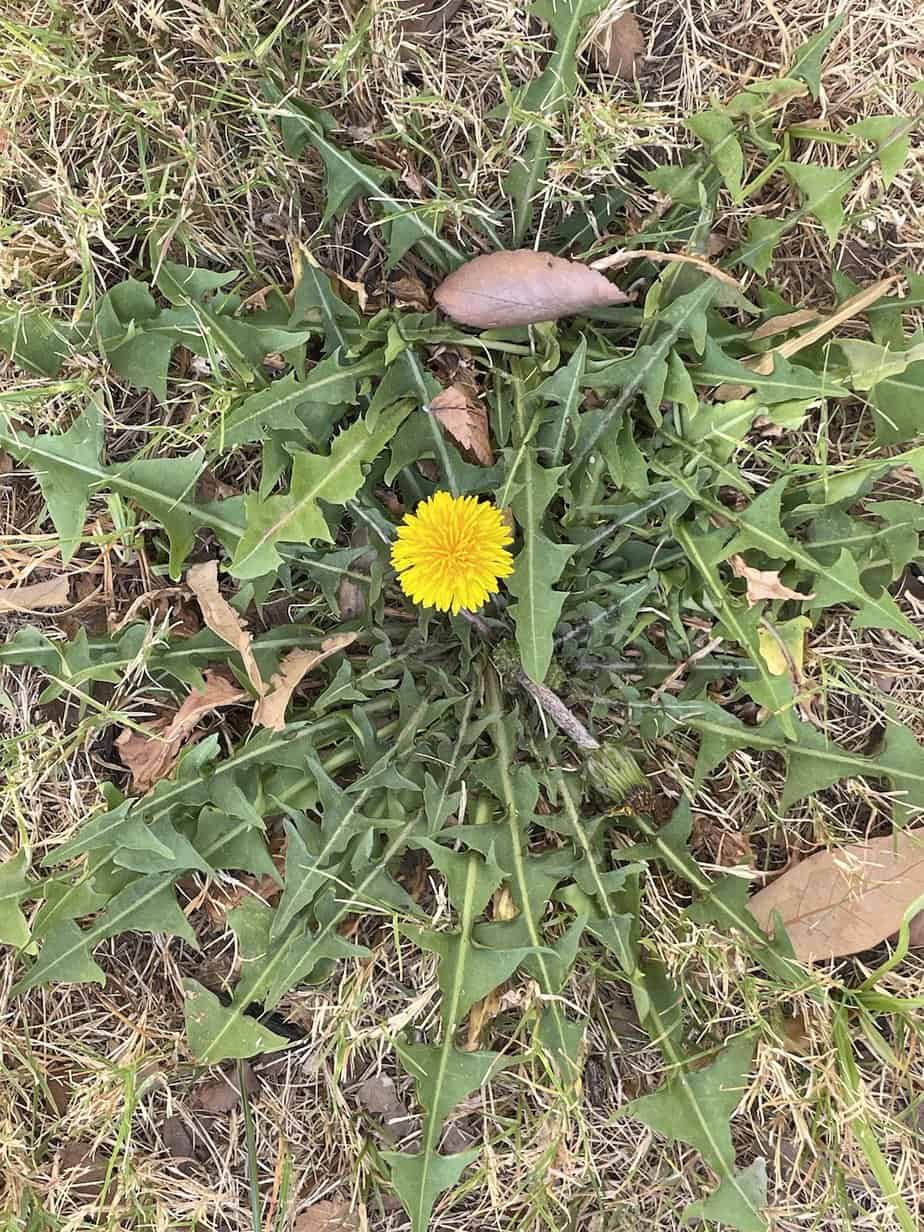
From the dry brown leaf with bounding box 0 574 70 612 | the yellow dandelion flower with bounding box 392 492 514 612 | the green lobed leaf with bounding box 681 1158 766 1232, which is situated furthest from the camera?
the dry brown leaf with bounding box 0 574 70 612

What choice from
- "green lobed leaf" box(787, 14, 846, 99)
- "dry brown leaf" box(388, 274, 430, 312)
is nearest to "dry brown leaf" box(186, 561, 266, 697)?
"dry brown leaf" box(388, 274, 430, 312)

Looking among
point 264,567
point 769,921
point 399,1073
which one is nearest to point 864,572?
point 769,921

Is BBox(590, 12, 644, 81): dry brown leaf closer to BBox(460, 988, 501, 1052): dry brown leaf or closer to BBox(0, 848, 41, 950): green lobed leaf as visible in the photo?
BBox(460, 988, 501, 1052): dry brown leaf

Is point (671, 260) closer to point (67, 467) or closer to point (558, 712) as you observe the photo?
point (558, 712)

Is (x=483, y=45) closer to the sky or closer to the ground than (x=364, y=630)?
closer to the sky

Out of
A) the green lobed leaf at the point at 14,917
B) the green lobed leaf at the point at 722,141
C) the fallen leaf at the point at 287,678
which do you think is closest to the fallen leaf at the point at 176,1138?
the green lobed leaf at the point at 14,917

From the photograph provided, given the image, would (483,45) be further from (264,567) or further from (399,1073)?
(399,1073)
